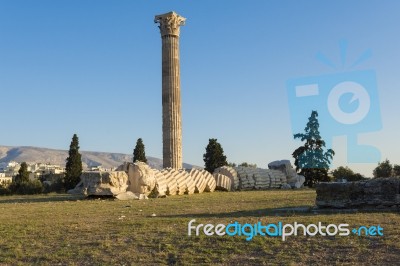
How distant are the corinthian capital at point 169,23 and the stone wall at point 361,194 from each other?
22.1 metres

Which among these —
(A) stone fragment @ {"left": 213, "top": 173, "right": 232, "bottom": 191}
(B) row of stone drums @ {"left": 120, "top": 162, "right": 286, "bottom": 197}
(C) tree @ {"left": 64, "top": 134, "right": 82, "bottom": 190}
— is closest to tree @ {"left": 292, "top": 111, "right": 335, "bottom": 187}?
(B) row of stone drums @ {"left": 120, "top": 162, "right": 286, "bottom": 197}

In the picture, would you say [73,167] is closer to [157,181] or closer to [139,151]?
[139,151]

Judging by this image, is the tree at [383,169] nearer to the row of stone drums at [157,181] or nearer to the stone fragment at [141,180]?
the row of stone drums at [157,181]

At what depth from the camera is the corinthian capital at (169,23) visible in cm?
3075

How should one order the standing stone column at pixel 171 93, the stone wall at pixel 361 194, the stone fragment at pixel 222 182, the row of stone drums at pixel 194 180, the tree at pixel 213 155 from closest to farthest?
the stone wall at pixel 361 194
the row of stone drums at pixel 194 180
the stone fragment at pixel 222 182
the standing stone column at pixel 171 93
the tree at pixel 213 155

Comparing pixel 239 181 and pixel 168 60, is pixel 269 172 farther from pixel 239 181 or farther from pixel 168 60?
pixel 168 60

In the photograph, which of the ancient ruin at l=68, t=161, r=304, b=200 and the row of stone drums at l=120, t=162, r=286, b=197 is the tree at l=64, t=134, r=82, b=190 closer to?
the ancient ruin at l=68, t=161, r=304, b=200

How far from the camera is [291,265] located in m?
5.32

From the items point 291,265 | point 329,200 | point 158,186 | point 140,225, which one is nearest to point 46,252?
point 140,225

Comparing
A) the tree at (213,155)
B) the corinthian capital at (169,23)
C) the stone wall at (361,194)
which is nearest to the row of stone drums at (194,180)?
the tree at (213,155)

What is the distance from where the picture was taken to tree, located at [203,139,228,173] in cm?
3912

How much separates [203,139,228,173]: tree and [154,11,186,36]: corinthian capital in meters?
11.3

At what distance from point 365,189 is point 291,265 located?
5519mm

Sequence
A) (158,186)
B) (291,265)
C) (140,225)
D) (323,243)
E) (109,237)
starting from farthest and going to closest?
(158,186) < (140,225) < (109,237) < (323,243) < (291,265)
